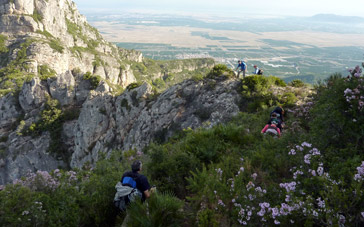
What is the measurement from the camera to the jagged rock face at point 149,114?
1505cm

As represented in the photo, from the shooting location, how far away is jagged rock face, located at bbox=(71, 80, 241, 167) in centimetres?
1505

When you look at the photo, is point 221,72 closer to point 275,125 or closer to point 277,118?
point 277,118

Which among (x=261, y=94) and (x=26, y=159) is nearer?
(x=261, y=94)

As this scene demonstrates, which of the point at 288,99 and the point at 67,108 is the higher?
the point at 288,99

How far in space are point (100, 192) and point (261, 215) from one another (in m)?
3.74

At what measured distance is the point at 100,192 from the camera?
529cm

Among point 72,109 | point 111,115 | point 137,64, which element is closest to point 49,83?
point 72,109

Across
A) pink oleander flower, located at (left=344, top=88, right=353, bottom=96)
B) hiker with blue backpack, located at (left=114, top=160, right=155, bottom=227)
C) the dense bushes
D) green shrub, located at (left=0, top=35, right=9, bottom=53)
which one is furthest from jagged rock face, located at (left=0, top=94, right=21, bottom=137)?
pink oleander flower, located at (left=344, top=88, right=353, bottom=96)

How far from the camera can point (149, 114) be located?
18.8m

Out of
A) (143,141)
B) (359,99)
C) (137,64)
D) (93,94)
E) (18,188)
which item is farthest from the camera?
(137,64)

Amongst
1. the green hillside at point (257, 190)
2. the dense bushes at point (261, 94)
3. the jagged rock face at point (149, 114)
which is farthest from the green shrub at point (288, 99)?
the green hillside at point (257, 190)

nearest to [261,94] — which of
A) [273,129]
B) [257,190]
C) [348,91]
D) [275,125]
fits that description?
[275,125]

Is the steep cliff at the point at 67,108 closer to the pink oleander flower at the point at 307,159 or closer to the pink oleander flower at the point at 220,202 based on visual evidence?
the pink oleander flower at the point at 220,202

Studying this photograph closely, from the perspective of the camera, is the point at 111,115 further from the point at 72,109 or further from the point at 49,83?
the point at 49,83
